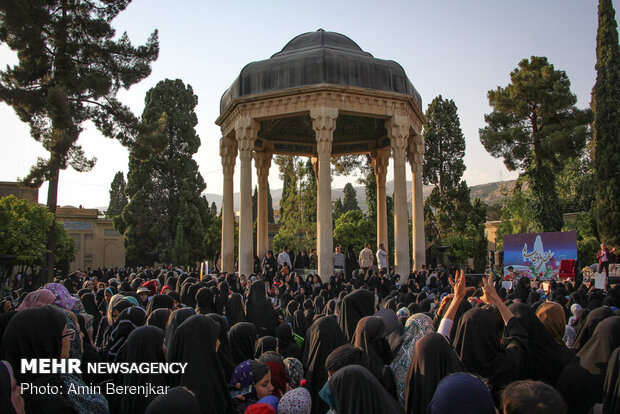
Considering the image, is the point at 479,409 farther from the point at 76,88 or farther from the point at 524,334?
the point at 76,88

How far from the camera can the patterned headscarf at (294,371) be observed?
466 centimetres

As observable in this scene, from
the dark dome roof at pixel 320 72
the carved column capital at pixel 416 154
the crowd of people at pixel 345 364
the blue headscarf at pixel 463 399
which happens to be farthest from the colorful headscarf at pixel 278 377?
the carved column capital at pixel 416 154

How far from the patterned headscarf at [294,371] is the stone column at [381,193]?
19000mm

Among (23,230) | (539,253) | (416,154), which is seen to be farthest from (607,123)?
(23,230)

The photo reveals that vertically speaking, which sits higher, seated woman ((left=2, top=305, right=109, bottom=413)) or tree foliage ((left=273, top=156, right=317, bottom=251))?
tree foliage ((left=273, top=156, right=317, bottom=251))

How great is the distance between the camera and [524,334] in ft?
14.0

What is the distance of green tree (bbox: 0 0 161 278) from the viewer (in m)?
16.1

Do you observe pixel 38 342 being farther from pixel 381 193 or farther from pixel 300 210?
pixel 300 210

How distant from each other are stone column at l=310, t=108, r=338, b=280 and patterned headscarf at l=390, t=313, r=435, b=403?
13483mm

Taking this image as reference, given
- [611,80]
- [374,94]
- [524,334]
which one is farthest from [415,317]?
Result: [611,80]

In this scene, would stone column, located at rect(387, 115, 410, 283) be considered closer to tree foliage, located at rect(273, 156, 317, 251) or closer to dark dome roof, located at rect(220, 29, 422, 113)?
dark dome roof, located at rect(220, 29, 422, 113)

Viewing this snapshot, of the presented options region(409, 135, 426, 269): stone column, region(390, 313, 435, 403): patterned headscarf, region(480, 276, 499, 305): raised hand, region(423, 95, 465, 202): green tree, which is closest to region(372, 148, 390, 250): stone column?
region(409, 135, 426, 269): stone column

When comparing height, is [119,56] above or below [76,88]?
→ above

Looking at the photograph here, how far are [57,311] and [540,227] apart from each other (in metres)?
27.4
